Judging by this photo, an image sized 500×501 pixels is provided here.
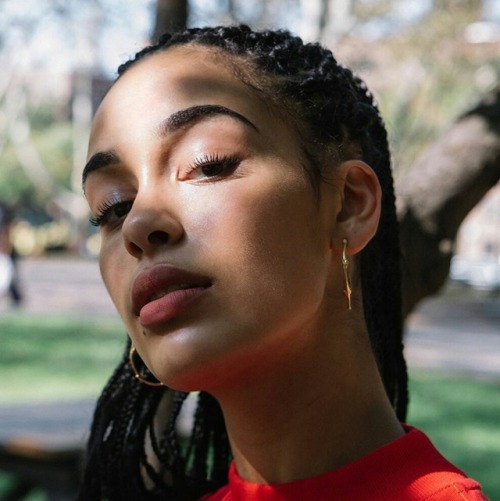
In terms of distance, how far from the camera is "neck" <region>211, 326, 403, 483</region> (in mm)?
1511

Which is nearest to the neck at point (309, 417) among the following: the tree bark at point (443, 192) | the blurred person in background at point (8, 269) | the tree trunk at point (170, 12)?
the tree bark at point (443, 192)

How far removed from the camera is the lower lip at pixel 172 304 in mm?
1384

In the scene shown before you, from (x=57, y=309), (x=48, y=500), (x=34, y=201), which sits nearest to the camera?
(x=48, y=500)

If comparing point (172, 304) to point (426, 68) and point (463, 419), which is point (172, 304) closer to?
point (463, 419)

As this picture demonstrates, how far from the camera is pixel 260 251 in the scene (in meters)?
1.41

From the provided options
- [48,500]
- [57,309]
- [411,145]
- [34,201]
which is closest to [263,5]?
[411,145]

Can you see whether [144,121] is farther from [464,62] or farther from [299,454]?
[464,62]

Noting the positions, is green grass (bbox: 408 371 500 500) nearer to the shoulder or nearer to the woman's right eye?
A: the shoulder

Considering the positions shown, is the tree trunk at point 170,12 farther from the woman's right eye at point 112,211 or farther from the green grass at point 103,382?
the green grass at point 103,382

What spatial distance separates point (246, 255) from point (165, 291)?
0.46 feet

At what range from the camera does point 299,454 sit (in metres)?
1.53

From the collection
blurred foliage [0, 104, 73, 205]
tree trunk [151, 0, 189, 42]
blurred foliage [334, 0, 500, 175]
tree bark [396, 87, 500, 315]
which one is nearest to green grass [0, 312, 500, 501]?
tree bark [396, 87, 500, 315]

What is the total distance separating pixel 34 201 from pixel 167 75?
50731 mm

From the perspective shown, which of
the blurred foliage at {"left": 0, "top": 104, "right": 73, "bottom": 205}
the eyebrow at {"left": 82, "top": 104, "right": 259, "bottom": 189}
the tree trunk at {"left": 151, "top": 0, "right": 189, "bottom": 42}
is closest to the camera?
the eyebrow at {"left": 82, "top": 104, "right": 259, "bottom": 189}
